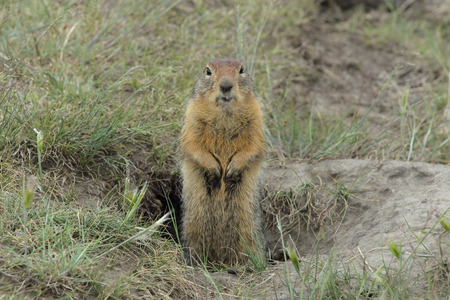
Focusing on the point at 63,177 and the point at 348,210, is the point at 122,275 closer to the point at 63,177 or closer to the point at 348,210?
the point at 63,177

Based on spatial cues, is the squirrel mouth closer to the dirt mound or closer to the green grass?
the green grass

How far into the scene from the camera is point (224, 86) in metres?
3.66

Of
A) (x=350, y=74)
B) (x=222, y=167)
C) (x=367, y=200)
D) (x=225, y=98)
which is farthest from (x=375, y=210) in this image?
(x=350, y=74)

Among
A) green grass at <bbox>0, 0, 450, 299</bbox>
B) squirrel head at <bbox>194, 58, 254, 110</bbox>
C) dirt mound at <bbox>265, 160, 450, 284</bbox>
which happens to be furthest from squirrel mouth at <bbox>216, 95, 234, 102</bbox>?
dirt mound at <bbox>265, 160, 450, 284</bbox>

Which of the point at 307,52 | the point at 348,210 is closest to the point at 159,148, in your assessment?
the point at 348,210

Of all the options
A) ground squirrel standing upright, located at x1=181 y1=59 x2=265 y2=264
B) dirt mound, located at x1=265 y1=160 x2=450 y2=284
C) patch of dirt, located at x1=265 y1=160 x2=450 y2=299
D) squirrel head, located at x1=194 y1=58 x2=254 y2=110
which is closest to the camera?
patch of dirt, located at x1=265 y1=160 x2=450 y2=299

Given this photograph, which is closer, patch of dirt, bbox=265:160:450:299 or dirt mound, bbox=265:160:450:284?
patch of dirt, bbox=265:160:450:299

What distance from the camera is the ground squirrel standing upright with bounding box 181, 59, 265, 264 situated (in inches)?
152

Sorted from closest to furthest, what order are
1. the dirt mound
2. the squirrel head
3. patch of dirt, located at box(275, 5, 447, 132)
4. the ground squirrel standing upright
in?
the dirt mound → the squirrel head → the ground squirrel standing upright → patch of dirt, located at box(275, 5, 447, 132)

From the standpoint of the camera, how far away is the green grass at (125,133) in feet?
9.31

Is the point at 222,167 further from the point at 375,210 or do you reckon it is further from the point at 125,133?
the point at 375,210

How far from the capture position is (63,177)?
3.75 metres

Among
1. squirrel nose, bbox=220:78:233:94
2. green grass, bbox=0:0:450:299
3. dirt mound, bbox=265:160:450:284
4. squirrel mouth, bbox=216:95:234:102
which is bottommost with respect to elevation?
dirt mound, bbox=265:160:450:284

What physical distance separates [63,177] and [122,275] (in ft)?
3.99
